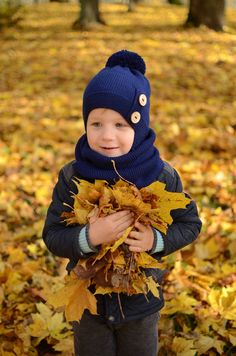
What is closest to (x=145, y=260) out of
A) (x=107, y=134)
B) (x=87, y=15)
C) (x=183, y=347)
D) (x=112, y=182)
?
(x=112, y=182)

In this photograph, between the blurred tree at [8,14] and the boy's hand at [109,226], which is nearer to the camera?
the boy's hand at [109,226]

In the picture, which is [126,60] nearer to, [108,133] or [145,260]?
[108,133]

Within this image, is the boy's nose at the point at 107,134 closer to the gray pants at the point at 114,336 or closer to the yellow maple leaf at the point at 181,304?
the gray pants at the point at 114,336

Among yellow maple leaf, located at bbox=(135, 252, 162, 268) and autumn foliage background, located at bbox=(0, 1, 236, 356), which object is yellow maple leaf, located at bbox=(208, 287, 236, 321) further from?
yellow maple leaf, located at bbox=(135, 252, 162, 268)

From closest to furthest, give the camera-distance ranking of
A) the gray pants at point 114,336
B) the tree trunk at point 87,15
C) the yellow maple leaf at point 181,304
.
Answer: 1. the gray pants at point 114,336
2. the yellow maple leaf at point 181,304
3. the tree trunk at point 87,15

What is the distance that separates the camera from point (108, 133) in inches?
71.0

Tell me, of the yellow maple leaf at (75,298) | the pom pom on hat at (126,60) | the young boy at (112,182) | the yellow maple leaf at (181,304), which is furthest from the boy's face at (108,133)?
the yellow maple leaf at (181,304)

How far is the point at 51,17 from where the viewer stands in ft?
57.7

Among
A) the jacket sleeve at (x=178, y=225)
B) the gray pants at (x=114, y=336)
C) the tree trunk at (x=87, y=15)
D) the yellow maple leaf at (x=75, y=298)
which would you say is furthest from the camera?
the tree trunk at (x=87, y=15)

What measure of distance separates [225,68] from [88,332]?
26.1 feet

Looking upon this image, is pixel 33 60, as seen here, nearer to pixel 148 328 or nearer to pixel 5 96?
pixel 5 96

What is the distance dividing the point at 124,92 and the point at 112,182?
0.34 meters

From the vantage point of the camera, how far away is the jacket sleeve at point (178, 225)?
2000mm

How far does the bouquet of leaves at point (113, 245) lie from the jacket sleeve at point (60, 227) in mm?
78
